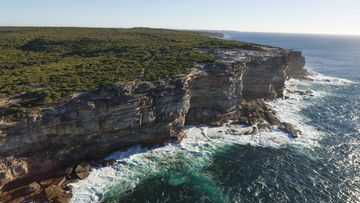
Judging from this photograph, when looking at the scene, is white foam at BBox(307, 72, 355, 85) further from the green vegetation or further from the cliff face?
the cliff face

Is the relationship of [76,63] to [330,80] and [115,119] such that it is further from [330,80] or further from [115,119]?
[330,80]

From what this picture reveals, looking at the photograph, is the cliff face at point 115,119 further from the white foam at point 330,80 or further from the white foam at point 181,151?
the white foam at point 330,80

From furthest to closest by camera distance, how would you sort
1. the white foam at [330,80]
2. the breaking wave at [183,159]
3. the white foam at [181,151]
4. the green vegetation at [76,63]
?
the white foam at [330,80], the green vegetation at [76,63], the white foam at [181,151], the breaking wave at [183,159]

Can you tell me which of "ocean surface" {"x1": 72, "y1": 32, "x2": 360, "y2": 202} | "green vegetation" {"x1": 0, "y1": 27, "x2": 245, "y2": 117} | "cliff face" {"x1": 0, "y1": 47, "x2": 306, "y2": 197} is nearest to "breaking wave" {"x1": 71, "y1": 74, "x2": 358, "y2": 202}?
"ocean surface" {"x1": 72, "y1": 32, "x2": 360, "y2": 202}

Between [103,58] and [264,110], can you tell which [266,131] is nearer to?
[264,110]

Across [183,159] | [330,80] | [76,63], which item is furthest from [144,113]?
[330,80]

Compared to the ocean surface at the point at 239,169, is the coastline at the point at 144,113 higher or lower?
higher

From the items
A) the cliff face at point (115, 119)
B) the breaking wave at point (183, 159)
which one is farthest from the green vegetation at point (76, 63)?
the breaking wave at point (183, 159)
